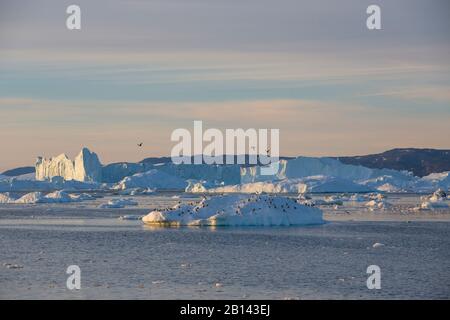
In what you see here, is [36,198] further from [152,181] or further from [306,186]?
[152,181]

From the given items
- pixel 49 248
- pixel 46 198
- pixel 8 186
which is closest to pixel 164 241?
pixel 49 248

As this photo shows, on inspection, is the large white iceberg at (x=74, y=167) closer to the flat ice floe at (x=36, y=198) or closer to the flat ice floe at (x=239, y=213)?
the flat ice floe at (x=36, y=198)

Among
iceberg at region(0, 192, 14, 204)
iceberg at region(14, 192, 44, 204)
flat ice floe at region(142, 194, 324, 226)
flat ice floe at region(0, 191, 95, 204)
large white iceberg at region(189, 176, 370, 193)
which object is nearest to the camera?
flat ice floe at region(142, 194, 324, 226)

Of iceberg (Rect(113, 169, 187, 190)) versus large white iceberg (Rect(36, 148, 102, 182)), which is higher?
large white iceberg (Rect(36, 148, 102, 182))

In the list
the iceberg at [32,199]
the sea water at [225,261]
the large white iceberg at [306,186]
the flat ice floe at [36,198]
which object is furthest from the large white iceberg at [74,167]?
the sea water at [225,261]

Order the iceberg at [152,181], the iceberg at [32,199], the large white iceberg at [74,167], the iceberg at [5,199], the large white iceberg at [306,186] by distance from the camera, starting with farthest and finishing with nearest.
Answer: the iceberg at [152,181] < the large white iceberg at [74,167] < the large white iceberg at [306,186] < the iceberg at [5,199] < the iceberg at [32,199]

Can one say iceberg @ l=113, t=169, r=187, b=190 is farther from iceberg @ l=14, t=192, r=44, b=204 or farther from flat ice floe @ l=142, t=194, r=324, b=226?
flat ice floe @ l=142, t=194, r=324, b=226

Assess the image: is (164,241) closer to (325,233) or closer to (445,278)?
(325,233)

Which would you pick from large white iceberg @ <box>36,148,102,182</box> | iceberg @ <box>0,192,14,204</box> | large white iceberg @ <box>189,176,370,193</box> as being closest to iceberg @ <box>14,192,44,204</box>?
iceberg @ <box>0,192,14,204</box>
